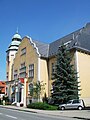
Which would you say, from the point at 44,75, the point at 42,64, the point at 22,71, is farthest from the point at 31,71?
the point at 22,71

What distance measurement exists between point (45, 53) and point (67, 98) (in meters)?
→ 15.1

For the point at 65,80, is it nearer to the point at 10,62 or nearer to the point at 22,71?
the point at 22,71

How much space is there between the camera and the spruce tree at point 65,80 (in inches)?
1232

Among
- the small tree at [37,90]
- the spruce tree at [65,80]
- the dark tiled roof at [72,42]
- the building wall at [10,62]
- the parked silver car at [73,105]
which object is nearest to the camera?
the parked silver car at [73,105]

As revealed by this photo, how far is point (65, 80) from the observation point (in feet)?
105

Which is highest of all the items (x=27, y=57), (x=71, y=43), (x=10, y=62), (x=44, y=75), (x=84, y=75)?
(x=71, y=43)

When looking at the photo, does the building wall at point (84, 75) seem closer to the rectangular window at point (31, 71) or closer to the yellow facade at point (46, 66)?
the yellow facade at point (46, 66)

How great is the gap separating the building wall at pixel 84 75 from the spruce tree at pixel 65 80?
230 cm

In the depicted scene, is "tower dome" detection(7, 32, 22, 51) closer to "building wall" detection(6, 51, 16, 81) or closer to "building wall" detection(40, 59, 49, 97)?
"building wall" detection(6, 51, 16, 81)

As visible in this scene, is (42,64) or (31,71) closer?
(42,64)

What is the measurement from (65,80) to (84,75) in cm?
517

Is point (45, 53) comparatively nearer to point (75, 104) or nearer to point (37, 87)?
point (37, 87)

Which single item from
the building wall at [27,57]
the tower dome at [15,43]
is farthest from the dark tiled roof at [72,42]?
the tower dome at [15,43]

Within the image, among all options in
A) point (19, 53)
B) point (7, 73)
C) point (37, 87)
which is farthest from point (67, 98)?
point (7, 73)
